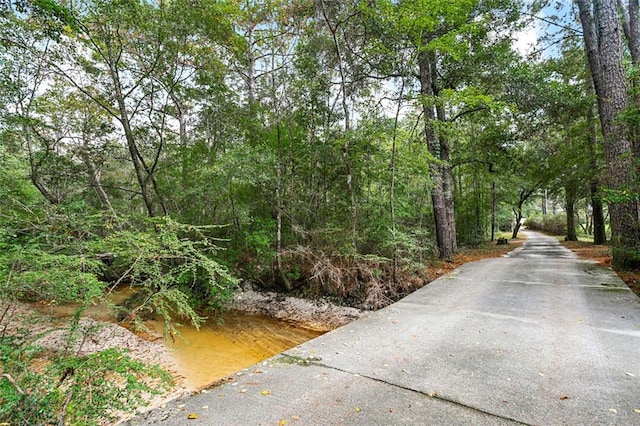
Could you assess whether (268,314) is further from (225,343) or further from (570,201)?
(570,201)

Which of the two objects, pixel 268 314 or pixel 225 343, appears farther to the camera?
pixel 268 314

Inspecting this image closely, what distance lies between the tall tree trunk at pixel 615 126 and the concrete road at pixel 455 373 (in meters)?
2.39

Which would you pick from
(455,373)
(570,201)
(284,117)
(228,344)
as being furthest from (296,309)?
(570,201)

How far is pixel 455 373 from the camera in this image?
2.47 metres

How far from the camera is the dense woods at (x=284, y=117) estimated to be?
210 inches

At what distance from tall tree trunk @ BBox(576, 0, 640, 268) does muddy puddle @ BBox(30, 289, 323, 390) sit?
21.7 feet

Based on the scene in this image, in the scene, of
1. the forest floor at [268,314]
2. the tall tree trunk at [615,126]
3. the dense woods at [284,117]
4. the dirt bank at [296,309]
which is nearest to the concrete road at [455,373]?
the dirt bank at [296,309]

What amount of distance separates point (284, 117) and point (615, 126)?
23.7ft

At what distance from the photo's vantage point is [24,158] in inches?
218

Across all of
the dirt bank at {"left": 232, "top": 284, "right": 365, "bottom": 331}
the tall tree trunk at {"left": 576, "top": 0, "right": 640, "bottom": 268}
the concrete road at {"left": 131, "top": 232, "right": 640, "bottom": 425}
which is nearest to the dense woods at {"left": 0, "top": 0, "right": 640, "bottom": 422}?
the tall tree trunk at {"left": 576, "top": 0, "right": 640, "bottom": 268}

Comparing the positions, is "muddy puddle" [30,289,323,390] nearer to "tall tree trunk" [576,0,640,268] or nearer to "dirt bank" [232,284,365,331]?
"dirt bank" [232,284,365,331]

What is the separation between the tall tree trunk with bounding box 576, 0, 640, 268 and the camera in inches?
223

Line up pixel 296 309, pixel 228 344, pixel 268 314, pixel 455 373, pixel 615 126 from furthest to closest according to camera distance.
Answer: pixel 268 314 < pixel 296 309 < pixel 615 126 < pixel 228 344 < pixel 455 373

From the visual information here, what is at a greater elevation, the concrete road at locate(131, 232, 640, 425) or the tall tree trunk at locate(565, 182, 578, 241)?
the tall tree trunk at locate(565, 182, 578, 241)
